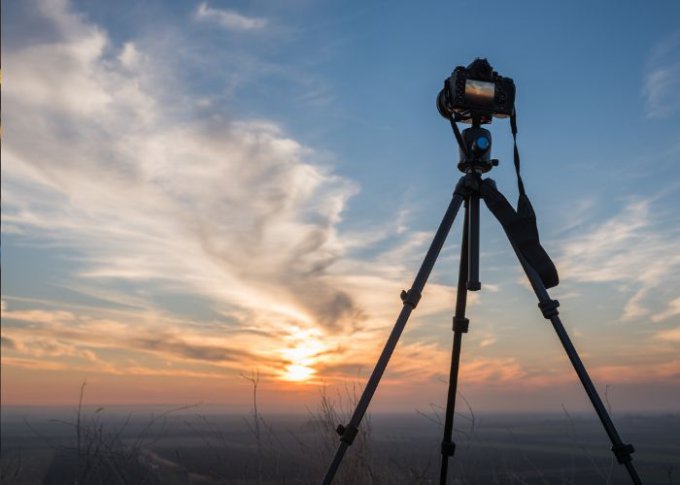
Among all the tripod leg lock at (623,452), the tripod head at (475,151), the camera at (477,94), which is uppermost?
the camera at (477,94)

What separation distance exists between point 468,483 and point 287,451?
1.81 meters

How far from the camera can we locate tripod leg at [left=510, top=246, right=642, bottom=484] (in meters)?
3.46

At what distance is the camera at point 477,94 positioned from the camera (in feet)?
14.5

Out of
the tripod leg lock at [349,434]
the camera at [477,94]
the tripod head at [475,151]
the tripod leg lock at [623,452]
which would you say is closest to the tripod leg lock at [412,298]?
the tripod leg lock at [349,434]

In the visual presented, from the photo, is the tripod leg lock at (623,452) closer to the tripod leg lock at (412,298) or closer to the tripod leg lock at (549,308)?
the tripod leg lock at (549,308)

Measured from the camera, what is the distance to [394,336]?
3.59 m

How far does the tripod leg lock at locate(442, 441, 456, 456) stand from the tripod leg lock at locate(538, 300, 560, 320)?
1413mm

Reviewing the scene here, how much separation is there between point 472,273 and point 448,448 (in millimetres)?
1429

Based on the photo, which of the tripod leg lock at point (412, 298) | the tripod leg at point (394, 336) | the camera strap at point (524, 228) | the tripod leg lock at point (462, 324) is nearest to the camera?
the tripod leg at point (394, 336)

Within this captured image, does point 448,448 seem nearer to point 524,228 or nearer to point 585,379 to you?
point 585,379

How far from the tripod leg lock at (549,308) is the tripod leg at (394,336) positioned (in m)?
0.78

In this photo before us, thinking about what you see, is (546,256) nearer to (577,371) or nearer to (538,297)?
(538,297)

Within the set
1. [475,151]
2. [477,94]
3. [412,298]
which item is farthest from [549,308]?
[477,94]

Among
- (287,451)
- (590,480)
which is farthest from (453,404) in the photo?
(590,480)
